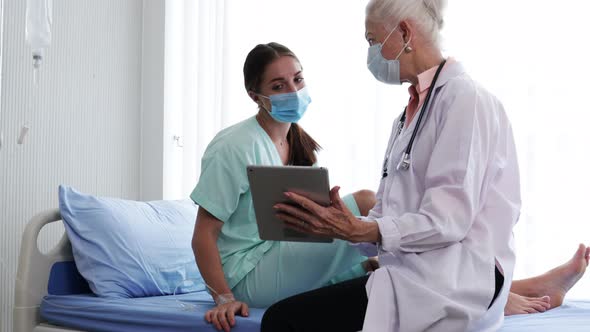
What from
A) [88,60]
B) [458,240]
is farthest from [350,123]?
[458,240]

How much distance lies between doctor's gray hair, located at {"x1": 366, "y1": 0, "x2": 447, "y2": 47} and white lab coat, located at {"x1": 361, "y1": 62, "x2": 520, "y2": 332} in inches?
7.9

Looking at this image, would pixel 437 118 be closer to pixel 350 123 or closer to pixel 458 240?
pixel 458 240

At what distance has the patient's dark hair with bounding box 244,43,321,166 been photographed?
6.83ft

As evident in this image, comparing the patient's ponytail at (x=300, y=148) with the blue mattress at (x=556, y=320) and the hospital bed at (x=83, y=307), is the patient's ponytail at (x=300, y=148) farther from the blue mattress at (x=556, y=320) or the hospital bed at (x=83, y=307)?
the blue mattress at (x=556, y=320)

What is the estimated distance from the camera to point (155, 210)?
2.52 metres

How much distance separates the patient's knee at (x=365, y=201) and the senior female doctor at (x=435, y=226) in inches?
13.6

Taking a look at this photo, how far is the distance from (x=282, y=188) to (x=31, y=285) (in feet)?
3.71

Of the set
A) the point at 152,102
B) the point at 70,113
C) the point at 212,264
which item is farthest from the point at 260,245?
the point at 152,102

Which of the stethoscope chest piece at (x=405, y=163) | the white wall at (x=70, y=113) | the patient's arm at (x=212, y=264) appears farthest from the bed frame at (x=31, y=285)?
the stethoscope chest piece at (x=405, y=163)

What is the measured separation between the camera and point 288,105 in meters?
2.05

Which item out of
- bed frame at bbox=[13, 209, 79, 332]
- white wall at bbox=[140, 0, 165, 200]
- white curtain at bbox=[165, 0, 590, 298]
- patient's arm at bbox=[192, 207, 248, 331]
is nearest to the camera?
patient's arm at bbox=[192, 207, 248, 331]

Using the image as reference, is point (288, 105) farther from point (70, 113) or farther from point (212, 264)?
point (70, 113)

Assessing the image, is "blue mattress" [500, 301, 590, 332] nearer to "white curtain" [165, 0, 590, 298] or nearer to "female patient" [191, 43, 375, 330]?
"female patient" [191, 43, 375, 330]

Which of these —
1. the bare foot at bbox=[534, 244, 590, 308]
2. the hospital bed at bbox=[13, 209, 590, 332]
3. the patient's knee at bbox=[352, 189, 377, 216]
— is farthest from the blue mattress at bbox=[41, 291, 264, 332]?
the bare foot at bbox=[534, 244, 590, 308]
